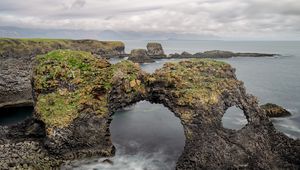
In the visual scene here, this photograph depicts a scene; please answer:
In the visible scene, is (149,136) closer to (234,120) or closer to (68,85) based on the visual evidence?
(68,85)

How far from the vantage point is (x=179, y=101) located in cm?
4966

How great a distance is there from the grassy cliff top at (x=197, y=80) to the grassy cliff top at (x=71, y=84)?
17.8 ft

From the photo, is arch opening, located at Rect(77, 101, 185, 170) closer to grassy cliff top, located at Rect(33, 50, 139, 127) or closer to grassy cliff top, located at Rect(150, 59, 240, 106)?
grassy cliff top, located at Rect(33, 50, 139, 127)

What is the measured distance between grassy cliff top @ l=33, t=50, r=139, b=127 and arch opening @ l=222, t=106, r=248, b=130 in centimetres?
2498

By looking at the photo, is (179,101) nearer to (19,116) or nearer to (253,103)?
(253,103)

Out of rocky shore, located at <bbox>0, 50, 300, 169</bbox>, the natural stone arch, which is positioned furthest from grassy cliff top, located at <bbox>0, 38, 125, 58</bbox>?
rocky shore, located at <bbox>0, 50, 300, 169</bbox>

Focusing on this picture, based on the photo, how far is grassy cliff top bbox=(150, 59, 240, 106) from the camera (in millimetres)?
49312

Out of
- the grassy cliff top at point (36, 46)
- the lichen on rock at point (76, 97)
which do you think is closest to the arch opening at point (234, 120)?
the lichen on rock at point (76, 97)

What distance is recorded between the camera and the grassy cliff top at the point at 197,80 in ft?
162

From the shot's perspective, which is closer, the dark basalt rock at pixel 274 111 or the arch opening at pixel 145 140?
the arch opening at pixel 145 140

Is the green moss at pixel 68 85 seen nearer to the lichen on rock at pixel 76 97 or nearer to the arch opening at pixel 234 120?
the lichen on rock at pixel 76 97

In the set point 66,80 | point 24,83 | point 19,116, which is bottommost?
point 19,116

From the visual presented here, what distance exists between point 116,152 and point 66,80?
12515 millimetres

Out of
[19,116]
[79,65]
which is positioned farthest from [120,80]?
[19,116]
